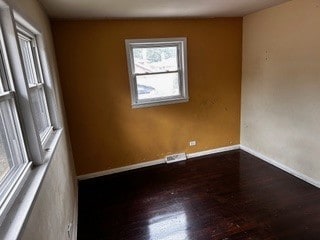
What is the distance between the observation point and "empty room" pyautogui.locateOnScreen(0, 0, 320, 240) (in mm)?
2285

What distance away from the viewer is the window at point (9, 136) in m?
1.17

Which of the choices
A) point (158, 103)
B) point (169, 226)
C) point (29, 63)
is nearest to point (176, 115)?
point (158, 103)

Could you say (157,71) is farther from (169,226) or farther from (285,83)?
(169,226)

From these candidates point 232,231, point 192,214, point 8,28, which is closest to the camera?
point 8,28

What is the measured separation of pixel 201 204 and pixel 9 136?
214 cm

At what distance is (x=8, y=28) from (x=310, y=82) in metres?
3.06

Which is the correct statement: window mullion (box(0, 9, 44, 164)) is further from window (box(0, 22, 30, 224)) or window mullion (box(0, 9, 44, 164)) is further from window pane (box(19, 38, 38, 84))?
window pane (box(19, 38, 38, 84))

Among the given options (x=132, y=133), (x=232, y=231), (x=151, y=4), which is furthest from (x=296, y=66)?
(x=132, y=133)

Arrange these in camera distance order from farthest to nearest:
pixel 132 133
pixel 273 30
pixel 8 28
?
pixel 132 133 → pixel 273 30 → pixel 8 28

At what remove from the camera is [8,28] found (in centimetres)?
130

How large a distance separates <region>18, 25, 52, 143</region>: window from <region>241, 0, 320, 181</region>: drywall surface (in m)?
2.96

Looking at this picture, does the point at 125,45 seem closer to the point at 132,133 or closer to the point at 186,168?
the point at 132,133

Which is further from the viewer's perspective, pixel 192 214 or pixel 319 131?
pixel 319 131

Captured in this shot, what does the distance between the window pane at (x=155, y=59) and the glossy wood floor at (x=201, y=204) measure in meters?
1.58
